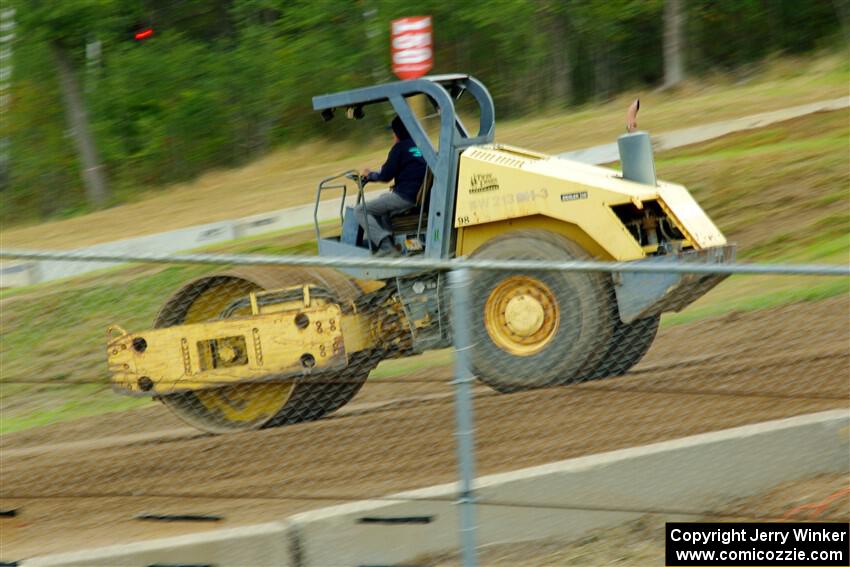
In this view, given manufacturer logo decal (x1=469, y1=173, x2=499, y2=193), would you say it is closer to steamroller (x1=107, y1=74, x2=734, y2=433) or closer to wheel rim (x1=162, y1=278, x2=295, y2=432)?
steamroller (x1=107, y1=74, x2=734, y2=433)

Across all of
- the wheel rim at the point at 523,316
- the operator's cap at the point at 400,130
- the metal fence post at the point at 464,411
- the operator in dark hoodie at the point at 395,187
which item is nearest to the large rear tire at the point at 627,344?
the wheel rim at the point at 523,316

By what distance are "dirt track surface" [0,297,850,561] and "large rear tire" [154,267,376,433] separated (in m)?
0.13

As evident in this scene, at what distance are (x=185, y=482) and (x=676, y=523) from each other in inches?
83.7

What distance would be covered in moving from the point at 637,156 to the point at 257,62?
1031 inches

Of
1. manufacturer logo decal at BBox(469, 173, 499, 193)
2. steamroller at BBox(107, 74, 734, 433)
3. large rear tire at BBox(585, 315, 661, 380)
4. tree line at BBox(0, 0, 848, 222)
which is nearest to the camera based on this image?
A: large rear tire at BBox(585, 315, 661, 380)

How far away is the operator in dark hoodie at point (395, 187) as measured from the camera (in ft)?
29.9

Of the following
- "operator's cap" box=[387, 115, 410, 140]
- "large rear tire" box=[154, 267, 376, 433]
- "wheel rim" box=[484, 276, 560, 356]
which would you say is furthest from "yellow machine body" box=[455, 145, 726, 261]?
"large rear tire" box=[154, 267, 376, 433]

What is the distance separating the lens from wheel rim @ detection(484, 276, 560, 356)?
26.1 ft

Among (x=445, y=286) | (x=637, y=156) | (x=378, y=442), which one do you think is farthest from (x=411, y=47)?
(x=378, y=442)

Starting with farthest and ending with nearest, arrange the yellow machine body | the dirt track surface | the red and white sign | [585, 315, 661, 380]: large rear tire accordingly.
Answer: the red and white sign, the yellow machine body, [585, 315, 661, 380]: large rear tire, the dirt track surface

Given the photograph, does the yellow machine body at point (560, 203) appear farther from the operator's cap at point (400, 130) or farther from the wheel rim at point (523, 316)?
the wheel rim at point (523, 316)

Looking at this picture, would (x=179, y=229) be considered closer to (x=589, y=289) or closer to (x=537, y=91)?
(x=537, y=91)

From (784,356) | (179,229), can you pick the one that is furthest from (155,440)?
(179,229)

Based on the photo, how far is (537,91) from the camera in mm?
30297
